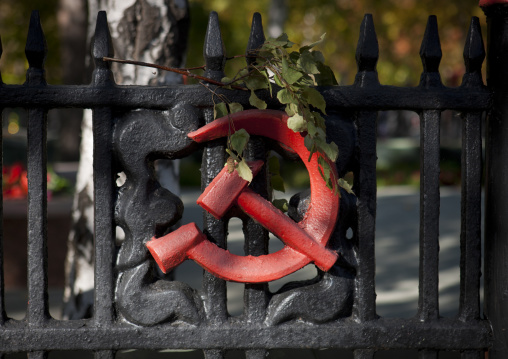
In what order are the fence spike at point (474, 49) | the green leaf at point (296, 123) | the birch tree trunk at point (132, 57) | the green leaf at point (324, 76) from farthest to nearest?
the birch tree trunk at point (132, 57) → the green leaf at point (324, 76) → the fence spike at point (474, 49) → the green leaf at point (296, 123)

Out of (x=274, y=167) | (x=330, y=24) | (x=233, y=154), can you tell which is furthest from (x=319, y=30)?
(x=233, y=154)

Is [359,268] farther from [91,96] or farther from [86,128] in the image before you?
[86,128]

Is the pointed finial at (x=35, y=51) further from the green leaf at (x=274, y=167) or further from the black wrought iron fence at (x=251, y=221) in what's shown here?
the green leaf at (x=274, y=167)

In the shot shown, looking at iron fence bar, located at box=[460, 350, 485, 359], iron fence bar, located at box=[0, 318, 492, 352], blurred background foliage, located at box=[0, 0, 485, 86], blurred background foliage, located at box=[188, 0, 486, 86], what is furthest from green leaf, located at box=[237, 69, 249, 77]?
blurred background foliage, located at box=[188, 0, 486, 86]

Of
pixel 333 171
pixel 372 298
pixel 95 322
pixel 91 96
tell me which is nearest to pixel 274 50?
pixel 333 171

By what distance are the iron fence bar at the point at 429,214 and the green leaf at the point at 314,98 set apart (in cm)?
47

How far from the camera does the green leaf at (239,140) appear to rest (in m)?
2.20

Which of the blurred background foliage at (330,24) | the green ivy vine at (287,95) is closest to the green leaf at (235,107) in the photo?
the green ivy vine at (287,95)

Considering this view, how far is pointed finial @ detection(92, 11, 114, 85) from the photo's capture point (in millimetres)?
2299

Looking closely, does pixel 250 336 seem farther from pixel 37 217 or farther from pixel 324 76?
pixel 324 76

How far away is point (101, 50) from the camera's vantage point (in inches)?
90.5

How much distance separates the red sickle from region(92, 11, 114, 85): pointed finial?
1.39ft

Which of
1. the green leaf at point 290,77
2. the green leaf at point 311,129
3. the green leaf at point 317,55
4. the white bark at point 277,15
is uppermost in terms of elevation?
the white bark at point 277,15

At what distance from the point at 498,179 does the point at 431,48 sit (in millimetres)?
625
